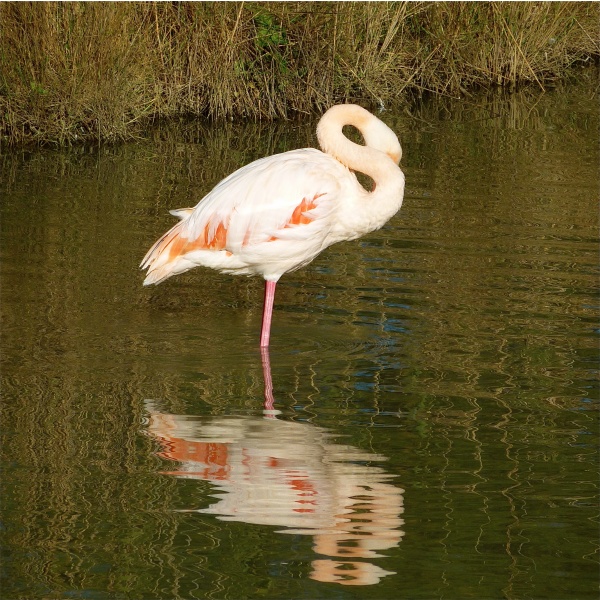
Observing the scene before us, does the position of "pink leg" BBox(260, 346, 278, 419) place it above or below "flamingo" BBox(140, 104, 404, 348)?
below

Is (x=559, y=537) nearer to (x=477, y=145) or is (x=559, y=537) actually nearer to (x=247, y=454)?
(x=247, y=454)

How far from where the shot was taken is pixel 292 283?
718 cm

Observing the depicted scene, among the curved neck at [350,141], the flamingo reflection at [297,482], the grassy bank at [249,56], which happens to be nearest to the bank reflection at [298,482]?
the flamingo reflection at [297,482]

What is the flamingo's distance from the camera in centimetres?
590

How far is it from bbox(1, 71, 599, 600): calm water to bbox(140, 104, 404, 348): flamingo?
1.34ft

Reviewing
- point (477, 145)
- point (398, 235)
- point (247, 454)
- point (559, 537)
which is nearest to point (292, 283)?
point (398, 235)

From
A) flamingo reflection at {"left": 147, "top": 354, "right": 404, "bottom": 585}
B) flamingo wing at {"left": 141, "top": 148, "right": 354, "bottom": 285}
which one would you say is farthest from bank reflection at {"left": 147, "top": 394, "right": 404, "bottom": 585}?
flamingo wing at {"left": 141, "top": 148, "right": 354, "bottom": 285}

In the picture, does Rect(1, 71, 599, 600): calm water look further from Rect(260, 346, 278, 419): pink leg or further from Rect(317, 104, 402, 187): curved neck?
Rect(317, 104, 402, 187): curved neck

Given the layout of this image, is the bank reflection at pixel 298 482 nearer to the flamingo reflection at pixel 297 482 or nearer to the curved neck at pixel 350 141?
the flamingo reflection at pixel 297 482

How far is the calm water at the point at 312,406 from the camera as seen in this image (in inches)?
155

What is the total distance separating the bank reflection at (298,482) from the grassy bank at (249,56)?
18.4 ft

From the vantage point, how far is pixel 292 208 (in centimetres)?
588

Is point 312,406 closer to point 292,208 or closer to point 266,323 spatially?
point 266,323

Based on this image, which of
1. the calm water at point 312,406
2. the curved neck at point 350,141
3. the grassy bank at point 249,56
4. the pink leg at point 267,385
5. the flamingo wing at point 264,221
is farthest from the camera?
the grassy bank at point 249,56
